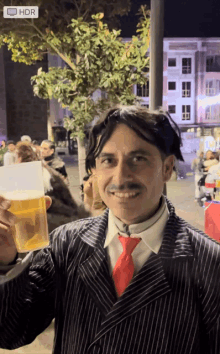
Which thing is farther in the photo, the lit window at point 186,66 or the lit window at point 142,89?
the lit window at point 186,66

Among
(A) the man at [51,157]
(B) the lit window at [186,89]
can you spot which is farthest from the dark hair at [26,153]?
(B) the lit window at [186,89]

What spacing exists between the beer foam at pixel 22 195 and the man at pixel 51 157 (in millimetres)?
2100

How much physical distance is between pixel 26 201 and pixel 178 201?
398cm

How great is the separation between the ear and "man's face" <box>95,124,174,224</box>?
0.02 m

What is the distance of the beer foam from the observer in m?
0.85

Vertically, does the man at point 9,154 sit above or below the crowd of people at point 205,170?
above

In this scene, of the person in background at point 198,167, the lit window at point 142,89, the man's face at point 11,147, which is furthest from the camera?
the person in background at point 198,167

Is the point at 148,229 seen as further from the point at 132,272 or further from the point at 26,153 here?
the point at 26,153

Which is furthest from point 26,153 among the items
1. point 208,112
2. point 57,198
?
point 208,112

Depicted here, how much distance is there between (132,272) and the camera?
863 millimetres

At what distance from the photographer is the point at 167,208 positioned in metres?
0.93

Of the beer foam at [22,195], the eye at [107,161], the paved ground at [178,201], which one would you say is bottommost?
the paved ground at [178,201]

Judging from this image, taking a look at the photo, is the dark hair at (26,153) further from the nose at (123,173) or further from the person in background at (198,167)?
the person in background at (198,167)

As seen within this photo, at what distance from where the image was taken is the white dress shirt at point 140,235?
0.86m
